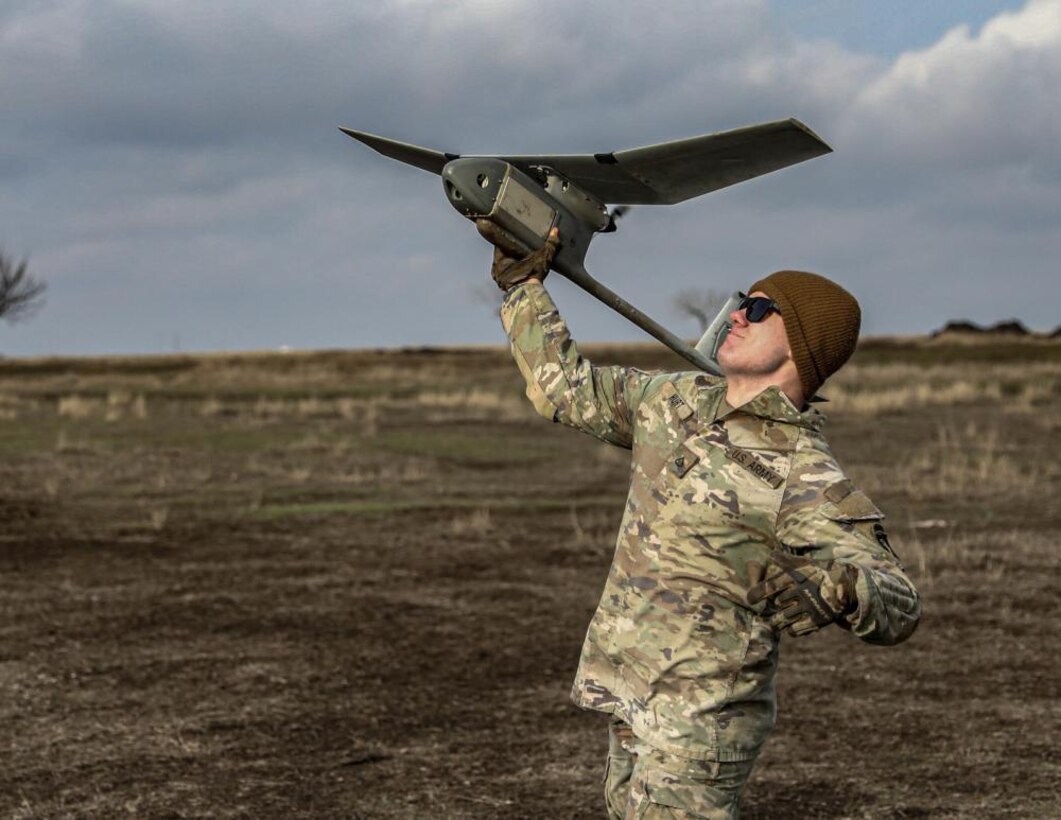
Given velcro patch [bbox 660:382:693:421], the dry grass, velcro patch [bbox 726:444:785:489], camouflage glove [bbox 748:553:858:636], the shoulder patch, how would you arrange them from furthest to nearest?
the dry grass → velcro patch [bbox 660:382:693:421] → velcro patch [bbox 726:444:785:489] → the shoulder patch → camouflage glove [bbox 748:553:858:636]

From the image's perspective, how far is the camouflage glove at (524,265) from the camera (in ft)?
11.9

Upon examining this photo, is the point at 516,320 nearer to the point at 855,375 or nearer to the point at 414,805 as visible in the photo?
the point at 414,805

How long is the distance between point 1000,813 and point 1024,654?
3.06 metres

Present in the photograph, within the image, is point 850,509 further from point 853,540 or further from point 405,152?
point 405,152

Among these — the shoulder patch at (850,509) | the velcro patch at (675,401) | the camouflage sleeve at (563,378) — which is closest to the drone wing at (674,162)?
the camouflage sleeve at (563,378)

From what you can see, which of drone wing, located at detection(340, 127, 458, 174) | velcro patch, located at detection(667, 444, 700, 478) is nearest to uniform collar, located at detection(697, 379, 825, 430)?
velcro patch, located at detection(667, 444, 700, 478)

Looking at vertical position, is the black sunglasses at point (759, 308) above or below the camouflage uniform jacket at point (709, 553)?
above

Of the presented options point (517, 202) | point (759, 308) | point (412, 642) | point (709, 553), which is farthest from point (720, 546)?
point (412, 642)

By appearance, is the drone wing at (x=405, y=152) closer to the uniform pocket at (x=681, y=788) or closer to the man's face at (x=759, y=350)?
the man's face at (x=759, y=350)

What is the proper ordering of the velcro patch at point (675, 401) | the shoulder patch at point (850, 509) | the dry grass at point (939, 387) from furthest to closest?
the dry grass at point (939, 387) → the velcro patch at point (675, 401) → the shoulder patch at point (850, 509)

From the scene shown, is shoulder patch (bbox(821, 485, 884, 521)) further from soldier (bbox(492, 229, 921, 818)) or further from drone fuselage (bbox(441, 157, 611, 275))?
drone fuselage (bbox(441, 157, 611, 275))

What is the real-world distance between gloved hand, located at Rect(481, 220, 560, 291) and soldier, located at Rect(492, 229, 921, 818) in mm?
517

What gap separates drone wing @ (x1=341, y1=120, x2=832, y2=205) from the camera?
3602 mm

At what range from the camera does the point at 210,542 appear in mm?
13383
